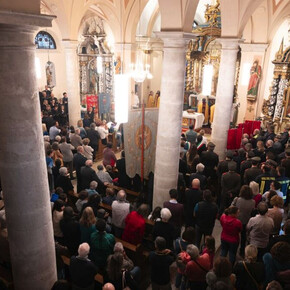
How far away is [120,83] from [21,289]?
10.1 feet

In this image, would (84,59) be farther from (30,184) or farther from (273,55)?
(30,184)

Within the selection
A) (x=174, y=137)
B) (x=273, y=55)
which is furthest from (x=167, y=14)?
(x=273, y=55)

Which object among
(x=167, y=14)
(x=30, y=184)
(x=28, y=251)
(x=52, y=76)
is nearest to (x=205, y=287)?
(x=28, y=251)

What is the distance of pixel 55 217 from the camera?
4551mm

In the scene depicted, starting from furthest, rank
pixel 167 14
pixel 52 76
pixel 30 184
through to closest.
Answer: pixel 52 76
pixel 167 14
pixel 30 184

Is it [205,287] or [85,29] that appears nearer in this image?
[205,287]

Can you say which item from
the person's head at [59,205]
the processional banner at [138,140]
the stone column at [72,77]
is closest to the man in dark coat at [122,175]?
the processional banner at [138,140]

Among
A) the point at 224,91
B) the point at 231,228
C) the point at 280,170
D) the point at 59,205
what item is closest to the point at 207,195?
the point at 231,228

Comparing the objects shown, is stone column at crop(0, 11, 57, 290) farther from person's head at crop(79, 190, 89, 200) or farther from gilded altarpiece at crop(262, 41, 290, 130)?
gilded altarpiece at crop(262, 41, 290, 130)

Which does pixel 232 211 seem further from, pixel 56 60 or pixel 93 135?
pixel 56 60

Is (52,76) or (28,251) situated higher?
(52,76)

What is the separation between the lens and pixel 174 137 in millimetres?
5805

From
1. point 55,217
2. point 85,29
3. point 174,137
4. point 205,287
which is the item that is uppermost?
point 85,29

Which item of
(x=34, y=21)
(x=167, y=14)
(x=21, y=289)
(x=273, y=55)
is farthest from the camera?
(x=273, y=55)
